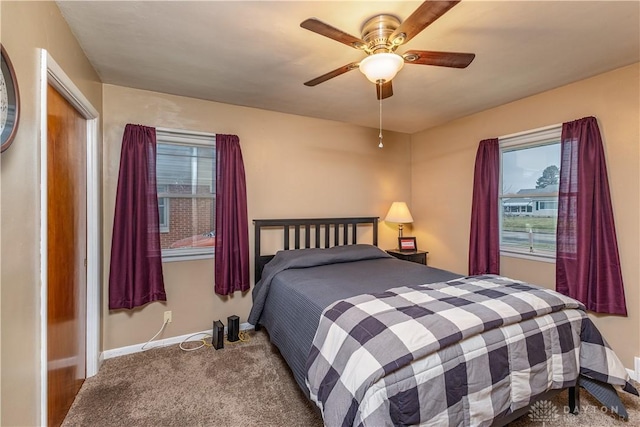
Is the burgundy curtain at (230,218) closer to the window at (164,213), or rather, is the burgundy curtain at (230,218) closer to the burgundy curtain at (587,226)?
the window at (164,213)

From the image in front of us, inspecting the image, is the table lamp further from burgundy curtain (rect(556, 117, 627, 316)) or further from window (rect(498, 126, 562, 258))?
burgundy curtain (rect(556, 117, 627, 316))

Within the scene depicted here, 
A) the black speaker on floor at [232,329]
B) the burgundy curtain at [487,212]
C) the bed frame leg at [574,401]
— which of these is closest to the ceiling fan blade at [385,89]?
the burgundy curtain at [487,212]

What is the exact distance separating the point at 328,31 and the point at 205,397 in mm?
2488

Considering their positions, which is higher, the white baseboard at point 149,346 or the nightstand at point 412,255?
the nightstand at point 412,255

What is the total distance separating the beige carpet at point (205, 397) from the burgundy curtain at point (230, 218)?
74 centimetres

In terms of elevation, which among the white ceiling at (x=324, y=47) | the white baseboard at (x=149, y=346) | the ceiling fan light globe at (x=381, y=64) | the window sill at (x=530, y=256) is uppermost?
the white ceiling at (x=324, y=47)

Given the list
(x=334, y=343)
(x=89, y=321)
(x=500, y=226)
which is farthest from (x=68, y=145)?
(x=500, y=226)

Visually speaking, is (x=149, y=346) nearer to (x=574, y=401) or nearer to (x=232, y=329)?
(x=232, y=329)

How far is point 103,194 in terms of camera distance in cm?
261

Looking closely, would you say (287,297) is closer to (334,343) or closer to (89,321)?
(334,343)

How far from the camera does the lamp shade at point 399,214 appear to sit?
3.87 m

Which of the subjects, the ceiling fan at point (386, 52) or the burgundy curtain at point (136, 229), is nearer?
the ceiling fan at point (386, 52)

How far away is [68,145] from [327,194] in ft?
8.34

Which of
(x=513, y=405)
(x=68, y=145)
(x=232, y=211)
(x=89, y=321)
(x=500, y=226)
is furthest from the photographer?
(x=500, y=226)
